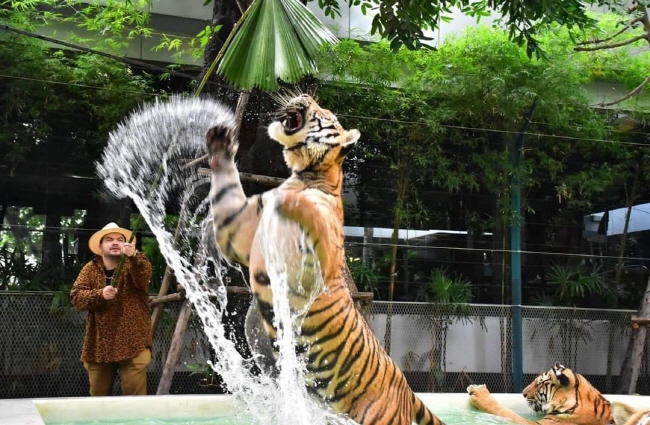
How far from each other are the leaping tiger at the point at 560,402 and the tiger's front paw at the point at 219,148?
6.70 feet

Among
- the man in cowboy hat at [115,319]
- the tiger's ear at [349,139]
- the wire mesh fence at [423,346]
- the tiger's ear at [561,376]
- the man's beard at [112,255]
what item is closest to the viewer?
the tiger's ear at [349,139]

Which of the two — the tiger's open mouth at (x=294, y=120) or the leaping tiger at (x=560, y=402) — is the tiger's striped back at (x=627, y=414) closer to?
the leaping tiger at (x=560, y=402)

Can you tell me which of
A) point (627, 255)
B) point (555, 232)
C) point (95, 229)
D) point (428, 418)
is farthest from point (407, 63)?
point (428, 418)

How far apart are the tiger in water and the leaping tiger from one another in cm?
140

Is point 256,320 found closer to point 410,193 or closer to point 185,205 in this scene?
point 185,205

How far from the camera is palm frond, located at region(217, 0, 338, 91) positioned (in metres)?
3.60

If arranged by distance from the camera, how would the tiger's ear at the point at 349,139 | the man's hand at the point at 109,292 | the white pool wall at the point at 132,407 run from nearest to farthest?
the tiger's ear at the point at 349,139
the white pool wall at the point at 132,407
the man's hand at the point at 109,292

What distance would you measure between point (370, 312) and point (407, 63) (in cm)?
218

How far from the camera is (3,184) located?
203 inches

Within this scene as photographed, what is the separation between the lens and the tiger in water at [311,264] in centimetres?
246

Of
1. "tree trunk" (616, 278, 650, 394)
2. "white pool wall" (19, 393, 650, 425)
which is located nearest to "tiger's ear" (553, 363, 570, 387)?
"white pool wall" (19, 393, 650, 425)

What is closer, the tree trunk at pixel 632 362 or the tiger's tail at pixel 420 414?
the tiger's tail at pixel 420 414

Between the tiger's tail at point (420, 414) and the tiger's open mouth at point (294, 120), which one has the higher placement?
the tiger's open mouth at point (294, 120)

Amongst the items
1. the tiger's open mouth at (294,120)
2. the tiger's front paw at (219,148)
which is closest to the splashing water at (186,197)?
the tiger's front paw at (219,148)
